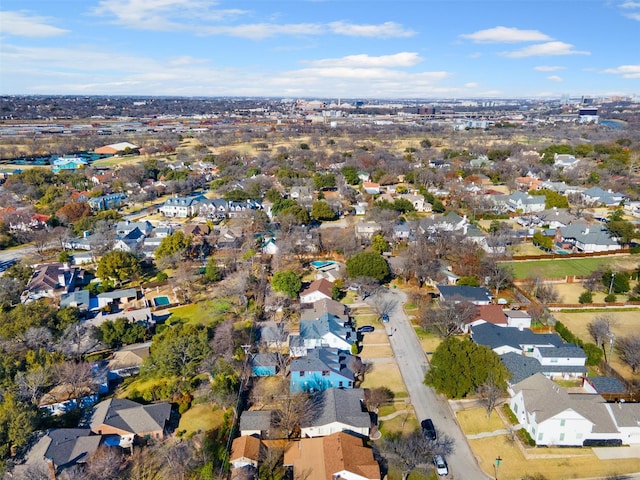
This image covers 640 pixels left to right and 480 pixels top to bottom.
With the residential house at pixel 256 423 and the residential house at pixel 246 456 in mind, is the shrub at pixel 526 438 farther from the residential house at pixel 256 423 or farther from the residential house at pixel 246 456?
the residential house at pixel 246 456

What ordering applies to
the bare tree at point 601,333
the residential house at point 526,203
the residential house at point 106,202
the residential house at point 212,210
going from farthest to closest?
the residential house at point 106,202
the residential house at point 526,203
the residential house at point 212,210
the bare tree at point 601,333

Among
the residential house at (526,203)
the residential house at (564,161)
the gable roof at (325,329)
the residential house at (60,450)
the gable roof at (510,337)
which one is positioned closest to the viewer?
the residential house at (60,450)

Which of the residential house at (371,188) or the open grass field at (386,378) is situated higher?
the residential house at (371,188)

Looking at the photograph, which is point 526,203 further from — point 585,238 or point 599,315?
point 599,315

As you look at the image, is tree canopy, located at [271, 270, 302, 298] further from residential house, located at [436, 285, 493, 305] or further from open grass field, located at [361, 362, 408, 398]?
residential house, located at [436, 285, 493, 305]

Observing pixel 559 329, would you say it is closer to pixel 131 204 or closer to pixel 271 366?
pixel 271 366

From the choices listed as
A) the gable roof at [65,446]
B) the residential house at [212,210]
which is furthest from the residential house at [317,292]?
the residential house at [212,210]

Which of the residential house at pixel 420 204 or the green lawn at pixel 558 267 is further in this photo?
the residential house at pixel 420 204

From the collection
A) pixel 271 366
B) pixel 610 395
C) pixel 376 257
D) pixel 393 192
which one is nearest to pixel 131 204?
pixel 393 192

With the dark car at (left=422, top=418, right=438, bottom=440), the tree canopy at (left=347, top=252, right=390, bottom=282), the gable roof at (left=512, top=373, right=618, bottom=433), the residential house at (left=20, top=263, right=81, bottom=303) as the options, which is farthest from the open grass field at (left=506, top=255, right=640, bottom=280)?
the residential house at (left=20, top=263, right=81, bottom=303)
